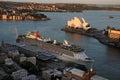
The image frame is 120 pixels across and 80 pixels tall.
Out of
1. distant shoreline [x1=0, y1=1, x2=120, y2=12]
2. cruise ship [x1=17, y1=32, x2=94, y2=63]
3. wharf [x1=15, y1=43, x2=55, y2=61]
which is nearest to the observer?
cruise ship [x1=17, y1=32, x2=94, y2=63]

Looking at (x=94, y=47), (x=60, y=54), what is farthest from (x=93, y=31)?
(x=60, y=54)

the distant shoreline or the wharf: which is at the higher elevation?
the wharf

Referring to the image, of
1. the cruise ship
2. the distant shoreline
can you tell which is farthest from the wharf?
the distant shoreline

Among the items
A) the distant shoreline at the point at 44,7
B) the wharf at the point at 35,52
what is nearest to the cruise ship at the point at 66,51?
the wharf at the point at 35,52

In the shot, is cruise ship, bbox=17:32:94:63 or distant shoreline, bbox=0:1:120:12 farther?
distant shoreline, bbox=0:1:120:12

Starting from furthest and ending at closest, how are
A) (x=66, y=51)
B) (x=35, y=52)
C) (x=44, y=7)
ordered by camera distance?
(x=44, y=7)
(x=35, y=52)
(x=66, y=51)

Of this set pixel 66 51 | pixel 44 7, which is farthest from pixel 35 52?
pixel 44 7

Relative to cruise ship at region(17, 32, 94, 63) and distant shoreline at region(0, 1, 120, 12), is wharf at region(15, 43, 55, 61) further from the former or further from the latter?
distant shoreline at region(0, 1, 120, 12)

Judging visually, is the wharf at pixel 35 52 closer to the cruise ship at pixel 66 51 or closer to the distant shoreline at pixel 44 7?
the cruise ship at pixel 66 51

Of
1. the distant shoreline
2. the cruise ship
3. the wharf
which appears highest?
the cruise ship

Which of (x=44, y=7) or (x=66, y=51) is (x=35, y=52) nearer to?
(x=66, y=51)
